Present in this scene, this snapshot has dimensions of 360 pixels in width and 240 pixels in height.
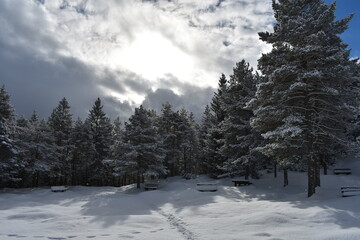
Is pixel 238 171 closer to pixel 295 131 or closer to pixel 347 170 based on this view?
pixel 347 170

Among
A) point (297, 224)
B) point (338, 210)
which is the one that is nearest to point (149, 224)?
point (297, 224)

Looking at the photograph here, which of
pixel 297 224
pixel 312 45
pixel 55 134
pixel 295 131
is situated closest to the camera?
pixel 297 224

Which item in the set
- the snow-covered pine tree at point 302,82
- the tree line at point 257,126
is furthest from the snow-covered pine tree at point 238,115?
the snow-covered pine tree at point 302,82

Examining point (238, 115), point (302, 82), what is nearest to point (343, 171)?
point (238, 115)

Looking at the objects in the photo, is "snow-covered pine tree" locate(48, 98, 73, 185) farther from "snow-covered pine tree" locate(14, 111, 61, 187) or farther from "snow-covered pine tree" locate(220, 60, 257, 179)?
"snow-covered pine tree" locate(220, 60, 257, 179)

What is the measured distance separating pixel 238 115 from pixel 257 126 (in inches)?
341

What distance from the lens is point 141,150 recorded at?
103 ft

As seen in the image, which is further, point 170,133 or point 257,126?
point 170,133

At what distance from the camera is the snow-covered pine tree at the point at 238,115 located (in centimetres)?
2550

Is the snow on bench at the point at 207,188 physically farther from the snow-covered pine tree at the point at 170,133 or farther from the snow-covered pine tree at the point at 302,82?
the snow-covered pine tree at the point at 170,133

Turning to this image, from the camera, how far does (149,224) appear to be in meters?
11.9

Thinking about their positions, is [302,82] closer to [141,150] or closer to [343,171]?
[343,171]

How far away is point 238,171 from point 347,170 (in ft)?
39.7

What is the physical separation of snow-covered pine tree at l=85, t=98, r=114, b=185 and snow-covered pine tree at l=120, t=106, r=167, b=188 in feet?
40.3
